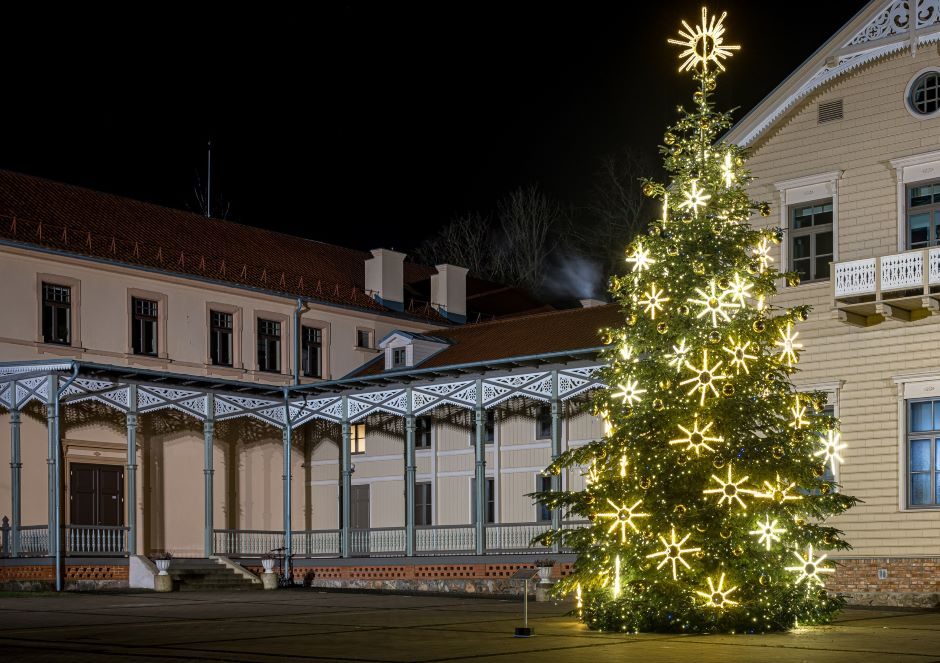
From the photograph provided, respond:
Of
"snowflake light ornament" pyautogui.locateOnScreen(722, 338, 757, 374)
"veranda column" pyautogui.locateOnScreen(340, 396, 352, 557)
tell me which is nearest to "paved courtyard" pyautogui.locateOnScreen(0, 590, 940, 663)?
"snowflake light ornament" pyautogui.locateOnScreen(722, 338, 757, 374)

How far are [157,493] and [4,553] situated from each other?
6.10m

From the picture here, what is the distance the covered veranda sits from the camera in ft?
102

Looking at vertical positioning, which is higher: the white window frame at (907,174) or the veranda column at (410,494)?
the white window frame at (907,174)

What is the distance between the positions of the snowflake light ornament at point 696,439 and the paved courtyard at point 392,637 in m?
2.33

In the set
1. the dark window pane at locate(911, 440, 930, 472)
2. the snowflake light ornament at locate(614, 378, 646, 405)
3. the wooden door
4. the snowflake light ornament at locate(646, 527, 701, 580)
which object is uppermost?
the snowflake light ornament at locate(614, 378, 646, 405)

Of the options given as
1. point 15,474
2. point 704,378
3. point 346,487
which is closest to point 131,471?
point 15,474

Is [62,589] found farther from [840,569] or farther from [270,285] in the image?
[840,569]

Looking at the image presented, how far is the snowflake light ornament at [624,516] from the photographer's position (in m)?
17.2

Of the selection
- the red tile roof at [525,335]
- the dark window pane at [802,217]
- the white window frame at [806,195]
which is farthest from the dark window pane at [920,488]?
the red tile roof at [525,335]

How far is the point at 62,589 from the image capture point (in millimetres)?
30859

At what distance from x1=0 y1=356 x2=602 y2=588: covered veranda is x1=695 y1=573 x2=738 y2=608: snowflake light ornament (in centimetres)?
1295

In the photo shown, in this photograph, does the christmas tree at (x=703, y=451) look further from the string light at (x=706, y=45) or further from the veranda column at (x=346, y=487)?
the veranda column at (x=346, y=487)

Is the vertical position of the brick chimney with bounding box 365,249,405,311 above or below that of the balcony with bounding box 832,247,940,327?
above

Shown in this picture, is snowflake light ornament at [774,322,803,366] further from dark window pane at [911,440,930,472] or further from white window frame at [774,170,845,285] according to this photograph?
white window frame at [774,170,845,285]
